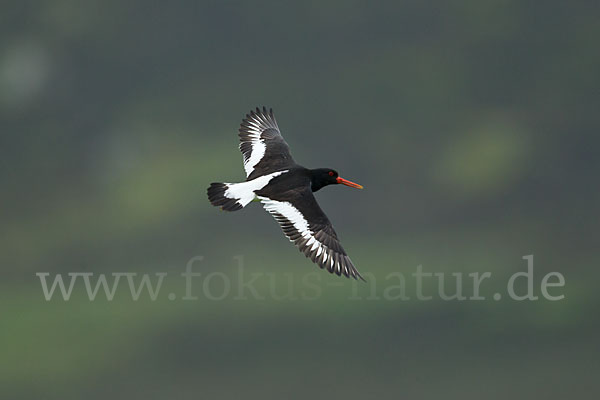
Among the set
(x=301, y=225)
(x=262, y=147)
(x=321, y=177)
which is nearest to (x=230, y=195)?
(x=301, y=225)

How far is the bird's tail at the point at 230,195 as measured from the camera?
15266 mm

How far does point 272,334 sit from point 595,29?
6216 centimetres

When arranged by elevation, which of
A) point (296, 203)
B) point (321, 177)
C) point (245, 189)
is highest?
point (321, 177)

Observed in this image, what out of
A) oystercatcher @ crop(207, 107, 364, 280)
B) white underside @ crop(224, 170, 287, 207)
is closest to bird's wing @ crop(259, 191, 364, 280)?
oystercatcher @ crop(207, 107, 364, 280)

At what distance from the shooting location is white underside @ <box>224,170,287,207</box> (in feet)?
50.6

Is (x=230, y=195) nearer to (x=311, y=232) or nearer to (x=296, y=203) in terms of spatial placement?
(x=296, y=203)

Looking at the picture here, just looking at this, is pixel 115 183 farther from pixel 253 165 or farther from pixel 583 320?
pixel 253 165

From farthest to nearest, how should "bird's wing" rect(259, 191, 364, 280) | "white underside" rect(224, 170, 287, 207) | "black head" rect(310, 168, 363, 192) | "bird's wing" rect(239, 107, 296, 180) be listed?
"bird's wing" rect(239, 107, 296, 180) < "black head" rect(310, 168, 363, 192) < "white underside" rect(224, 170, 287, 207) < "bird's wing" rect(259, 191, 364, 280)

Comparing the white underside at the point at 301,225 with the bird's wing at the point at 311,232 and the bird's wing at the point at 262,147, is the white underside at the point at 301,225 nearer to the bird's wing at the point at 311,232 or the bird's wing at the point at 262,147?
the bird's wing at the point at 311,232

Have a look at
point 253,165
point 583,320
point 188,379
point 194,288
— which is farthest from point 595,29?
point 253,165

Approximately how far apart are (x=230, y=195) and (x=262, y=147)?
9.54 feet

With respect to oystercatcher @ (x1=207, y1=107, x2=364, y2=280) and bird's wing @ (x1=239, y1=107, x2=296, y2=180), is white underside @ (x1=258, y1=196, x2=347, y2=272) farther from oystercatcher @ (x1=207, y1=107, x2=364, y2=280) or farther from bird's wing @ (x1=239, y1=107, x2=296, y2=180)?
bird's wing @ (x1=239, y1=107, x2=296, y2=180)

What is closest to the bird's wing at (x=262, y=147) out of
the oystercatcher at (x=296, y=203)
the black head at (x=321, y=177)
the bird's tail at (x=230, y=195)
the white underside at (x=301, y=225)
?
the oystercatcher at (x=296, y=203)

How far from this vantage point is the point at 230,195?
1552 cm
